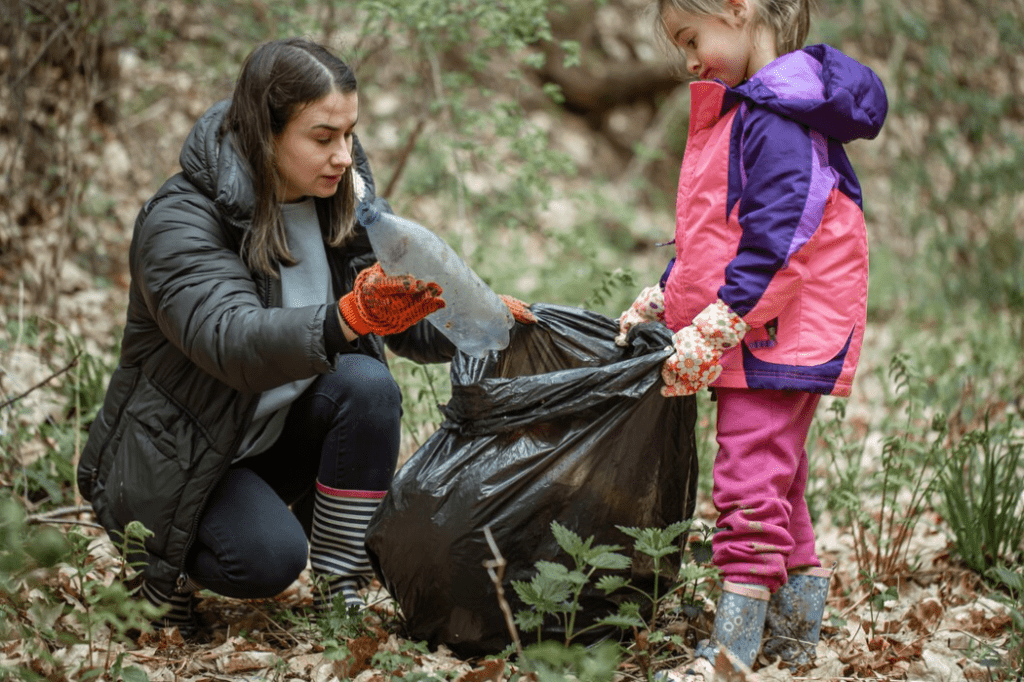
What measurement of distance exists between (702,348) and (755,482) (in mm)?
320

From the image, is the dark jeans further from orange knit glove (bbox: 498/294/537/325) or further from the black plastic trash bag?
orange knit glove (bbox: 498/294/537/325)

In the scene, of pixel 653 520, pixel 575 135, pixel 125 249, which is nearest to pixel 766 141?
pixel 653 520

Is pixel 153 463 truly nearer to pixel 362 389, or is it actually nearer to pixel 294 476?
pixel 294 476

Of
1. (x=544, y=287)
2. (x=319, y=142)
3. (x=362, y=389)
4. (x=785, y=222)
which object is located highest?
(x=319, y=142)

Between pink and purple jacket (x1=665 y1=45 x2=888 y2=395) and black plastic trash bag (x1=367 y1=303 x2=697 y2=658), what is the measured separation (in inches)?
7.3

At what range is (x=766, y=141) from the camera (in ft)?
6.00

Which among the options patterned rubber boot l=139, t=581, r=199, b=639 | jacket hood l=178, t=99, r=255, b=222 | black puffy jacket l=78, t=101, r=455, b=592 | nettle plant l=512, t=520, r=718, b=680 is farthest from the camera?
patterned rubber boot l=139, t=581, r=199, b=639

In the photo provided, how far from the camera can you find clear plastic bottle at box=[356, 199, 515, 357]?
172cm

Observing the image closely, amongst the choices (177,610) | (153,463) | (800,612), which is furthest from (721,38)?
(177,610)

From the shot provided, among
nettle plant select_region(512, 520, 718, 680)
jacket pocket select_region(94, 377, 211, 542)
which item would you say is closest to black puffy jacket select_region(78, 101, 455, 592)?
jacket pocket select_region(94, 377, 211, 542)

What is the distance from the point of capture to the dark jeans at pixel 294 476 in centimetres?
Answer: 201

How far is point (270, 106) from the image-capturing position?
6.55ft

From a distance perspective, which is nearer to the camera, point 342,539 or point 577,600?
point 577,600

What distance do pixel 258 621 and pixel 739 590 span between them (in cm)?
118
